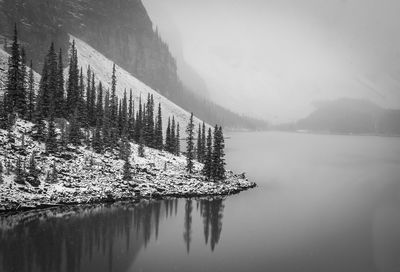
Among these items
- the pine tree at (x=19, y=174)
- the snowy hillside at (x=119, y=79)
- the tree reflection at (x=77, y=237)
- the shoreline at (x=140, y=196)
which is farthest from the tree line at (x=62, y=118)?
the snowy hillside at (x=119, y=79)

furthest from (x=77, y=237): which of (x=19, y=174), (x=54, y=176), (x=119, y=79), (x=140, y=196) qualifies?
(x=119, y=79)

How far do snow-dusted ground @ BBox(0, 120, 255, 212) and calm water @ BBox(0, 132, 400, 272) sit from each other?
10.0 feet

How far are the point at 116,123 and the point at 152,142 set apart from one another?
11.2m

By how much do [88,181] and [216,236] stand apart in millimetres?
22661

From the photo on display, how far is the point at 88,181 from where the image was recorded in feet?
153

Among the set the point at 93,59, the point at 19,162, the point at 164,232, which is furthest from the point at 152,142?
the point at 93,59

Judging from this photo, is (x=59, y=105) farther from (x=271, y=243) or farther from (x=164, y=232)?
(x=271, y=243)

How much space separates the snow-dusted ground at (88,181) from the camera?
40.0m

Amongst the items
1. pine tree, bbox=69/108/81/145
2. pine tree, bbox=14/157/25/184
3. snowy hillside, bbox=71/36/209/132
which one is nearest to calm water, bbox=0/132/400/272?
pine tree, bbox=14/157/25/184

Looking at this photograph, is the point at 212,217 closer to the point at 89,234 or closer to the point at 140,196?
the point at 140,196

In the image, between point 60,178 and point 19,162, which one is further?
point 60,178

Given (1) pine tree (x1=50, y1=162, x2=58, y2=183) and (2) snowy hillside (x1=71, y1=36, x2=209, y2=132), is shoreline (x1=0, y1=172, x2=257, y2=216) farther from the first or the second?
(2) snowy hillside (x1=71, y1=36, x2=209, y2=132)

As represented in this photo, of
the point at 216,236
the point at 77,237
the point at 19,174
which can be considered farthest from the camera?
the point at 19,174

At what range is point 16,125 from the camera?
51.1 metres
